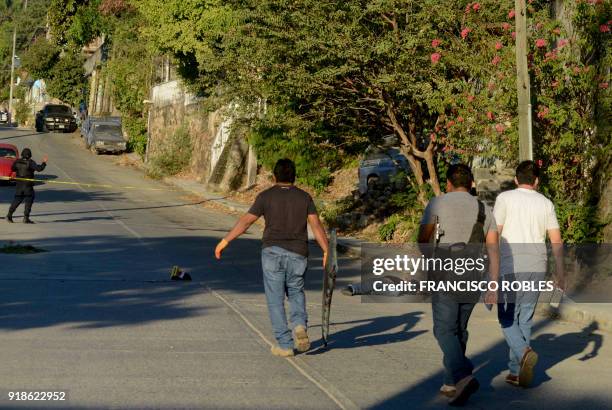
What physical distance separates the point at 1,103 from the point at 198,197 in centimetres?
7938

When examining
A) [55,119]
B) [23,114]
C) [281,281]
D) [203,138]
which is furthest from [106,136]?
[281,281]

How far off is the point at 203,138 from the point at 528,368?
128ft

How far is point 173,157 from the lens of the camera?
47.6 meters

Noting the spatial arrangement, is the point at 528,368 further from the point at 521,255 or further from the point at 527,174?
the point at 527,174

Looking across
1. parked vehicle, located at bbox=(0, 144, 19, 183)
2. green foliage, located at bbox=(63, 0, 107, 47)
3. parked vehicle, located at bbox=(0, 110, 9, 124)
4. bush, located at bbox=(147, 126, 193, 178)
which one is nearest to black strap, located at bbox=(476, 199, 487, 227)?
parked vehicle, located at bbox=(0, 144, 19, 183)

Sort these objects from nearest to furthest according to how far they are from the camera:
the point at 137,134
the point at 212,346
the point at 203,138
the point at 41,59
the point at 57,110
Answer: the point at 212,346 → the point at 203,138 → the point at 137,134 → the point at 57,110 → the point at 41,59

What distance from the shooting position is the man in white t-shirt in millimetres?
8922

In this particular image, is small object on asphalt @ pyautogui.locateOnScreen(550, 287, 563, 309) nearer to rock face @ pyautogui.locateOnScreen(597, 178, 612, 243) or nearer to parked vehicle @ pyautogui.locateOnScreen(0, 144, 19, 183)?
rock face @ pyautogui.locateOnScreen(597, 178, 612, 243)

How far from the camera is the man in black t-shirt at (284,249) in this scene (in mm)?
9734

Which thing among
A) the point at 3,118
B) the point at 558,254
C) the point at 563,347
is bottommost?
the point at 563,347

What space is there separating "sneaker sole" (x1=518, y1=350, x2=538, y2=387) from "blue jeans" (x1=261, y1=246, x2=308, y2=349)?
2220 millimetres

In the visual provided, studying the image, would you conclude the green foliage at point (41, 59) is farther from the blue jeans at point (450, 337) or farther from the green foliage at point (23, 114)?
the blue jeans at point (450, 337)

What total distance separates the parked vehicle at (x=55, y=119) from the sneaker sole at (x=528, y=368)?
64135 mm

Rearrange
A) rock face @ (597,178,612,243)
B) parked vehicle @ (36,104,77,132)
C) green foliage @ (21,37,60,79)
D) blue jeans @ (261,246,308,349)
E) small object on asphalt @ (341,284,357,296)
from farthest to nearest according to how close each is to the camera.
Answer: green foliage @ (21,37,60,79) < parked vehicle @ (36,104,77,132) < rock face @ (597,178,612,243) < small object on asphalt @ (341,284,357,296) < blue jeans @ (261,246,308,349)
